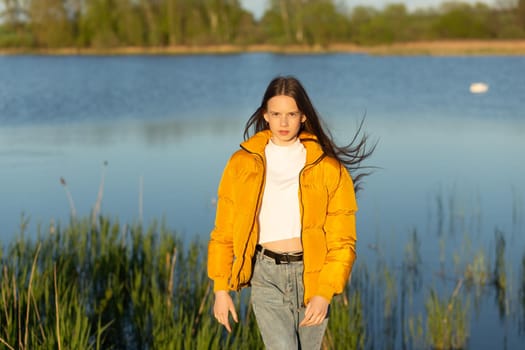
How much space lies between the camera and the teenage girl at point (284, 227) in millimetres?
2502

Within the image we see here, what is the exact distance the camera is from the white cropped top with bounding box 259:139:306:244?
8.39 ft

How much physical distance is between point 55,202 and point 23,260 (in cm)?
375

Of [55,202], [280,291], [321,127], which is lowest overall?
[55,202]

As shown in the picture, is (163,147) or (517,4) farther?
(517,4)

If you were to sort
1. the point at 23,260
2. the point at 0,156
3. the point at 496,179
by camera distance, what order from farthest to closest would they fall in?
the point at 0,156 → the point at 496,179 → the point at 23,260

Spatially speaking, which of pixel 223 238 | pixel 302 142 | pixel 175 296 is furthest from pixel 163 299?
pixel 302 142

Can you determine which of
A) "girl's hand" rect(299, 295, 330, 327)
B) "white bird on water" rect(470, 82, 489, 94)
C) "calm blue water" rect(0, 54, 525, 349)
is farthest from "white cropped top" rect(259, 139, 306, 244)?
"white bird on water" rect(470, 82, 489, 94)

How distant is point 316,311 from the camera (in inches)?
97.3

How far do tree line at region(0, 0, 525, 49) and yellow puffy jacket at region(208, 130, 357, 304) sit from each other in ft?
195

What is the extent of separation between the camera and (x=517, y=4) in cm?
6456

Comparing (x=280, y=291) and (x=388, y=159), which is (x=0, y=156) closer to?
(x=388, y=159)

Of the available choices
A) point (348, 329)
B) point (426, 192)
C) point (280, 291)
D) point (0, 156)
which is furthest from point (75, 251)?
point (0, 156)

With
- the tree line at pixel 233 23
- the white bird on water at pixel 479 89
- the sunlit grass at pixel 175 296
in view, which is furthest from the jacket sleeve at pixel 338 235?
the tree line at pixel 233 23

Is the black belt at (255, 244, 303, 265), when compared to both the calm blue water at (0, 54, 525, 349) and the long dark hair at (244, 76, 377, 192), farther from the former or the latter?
the calm blue water at (0, 54, 525, 349)
